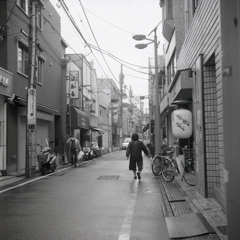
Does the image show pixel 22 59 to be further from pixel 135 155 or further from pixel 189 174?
pixel 189 174

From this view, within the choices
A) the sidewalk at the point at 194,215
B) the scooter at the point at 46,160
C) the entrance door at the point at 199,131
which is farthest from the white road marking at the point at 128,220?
the scooter at the point at 46,160

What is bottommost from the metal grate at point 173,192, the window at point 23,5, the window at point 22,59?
the metal grate at point 173,192

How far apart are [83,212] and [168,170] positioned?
5.49 m

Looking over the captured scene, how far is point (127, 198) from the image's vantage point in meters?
8.33

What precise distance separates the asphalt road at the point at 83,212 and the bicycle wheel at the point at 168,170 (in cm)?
104

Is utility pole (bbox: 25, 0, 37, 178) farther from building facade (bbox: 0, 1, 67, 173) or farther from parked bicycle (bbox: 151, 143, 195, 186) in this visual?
parked bicycle (bbox: 151, 143, 195, 186)

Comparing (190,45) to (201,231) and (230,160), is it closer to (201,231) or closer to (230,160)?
(201,231)

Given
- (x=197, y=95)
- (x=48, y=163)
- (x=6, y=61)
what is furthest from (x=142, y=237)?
(x=6, y=61)

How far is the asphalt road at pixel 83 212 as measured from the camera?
5.21 metres

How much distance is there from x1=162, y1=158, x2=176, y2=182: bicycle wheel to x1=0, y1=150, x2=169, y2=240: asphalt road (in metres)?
1.04

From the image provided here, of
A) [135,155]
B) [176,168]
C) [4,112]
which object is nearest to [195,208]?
[176,168]

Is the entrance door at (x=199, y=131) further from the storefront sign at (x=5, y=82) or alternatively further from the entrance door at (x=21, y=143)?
the entrance door at (x=21, y=143)

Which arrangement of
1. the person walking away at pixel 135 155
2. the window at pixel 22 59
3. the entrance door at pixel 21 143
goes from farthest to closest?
the window at pixel 22 59 → the entrance door at pixel 21 143 → the person walking away at pixel 135 155

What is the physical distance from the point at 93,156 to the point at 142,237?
2364 centimetres
